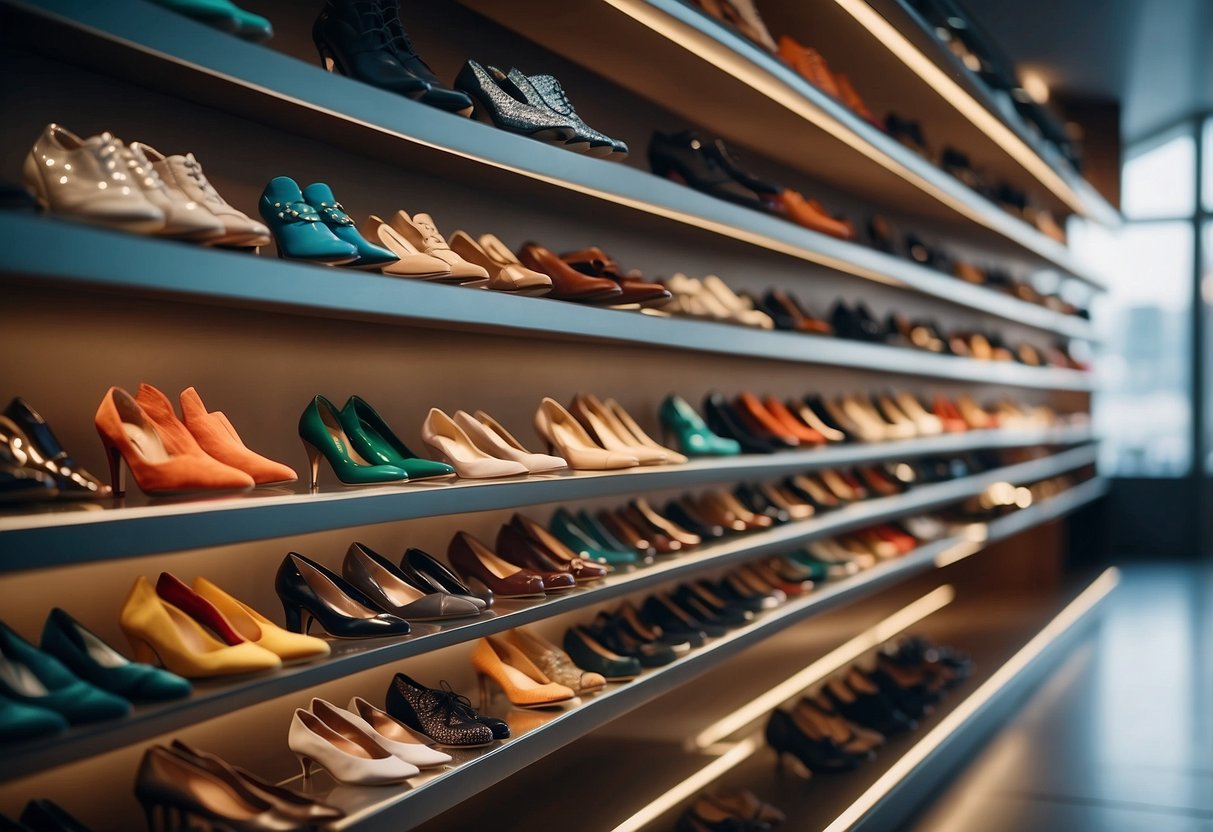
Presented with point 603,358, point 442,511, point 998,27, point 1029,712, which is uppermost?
point 998,27

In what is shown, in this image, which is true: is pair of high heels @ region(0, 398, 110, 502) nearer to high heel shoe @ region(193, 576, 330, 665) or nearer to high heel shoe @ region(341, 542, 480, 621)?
high heel shoe @ region(193, 576, 330, 665)

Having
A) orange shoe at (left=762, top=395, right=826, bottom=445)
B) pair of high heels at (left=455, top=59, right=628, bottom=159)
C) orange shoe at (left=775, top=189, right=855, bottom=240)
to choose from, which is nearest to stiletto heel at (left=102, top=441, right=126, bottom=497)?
pair of high heels at (left=455, top=59, right=628, bottom=159)

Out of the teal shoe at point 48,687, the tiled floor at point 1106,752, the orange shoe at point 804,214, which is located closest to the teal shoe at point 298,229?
the teal shoe at point 48,687

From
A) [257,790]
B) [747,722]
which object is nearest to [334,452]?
[257,790]

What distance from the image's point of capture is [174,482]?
1.81m

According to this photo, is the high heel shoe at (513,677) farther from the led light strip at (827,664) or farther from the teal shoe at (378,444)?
the led light strip at (827,664)

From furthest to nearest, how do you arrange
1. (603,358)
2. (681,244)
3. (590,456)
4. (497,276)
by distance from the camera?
(681,244)
(603,358)
(590,456)
(497,276)

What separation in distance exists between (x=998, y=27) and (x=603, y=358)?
195 inches

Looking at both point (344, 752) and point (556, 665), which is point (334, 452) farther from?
point (556, 665)

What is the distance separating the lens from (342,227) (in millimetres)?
2111

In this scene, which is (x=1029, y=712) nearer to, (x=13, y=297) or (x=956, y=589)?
(x=956, y=589)

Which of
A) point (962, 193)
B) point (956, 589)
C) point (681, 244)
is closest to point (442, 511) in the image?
point (681, 244)

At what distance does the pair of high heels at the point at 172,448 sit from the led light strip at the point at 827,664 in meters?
2.48

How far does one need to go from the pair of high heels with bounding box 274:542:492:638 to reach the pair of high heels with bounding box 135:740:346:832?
36cm
